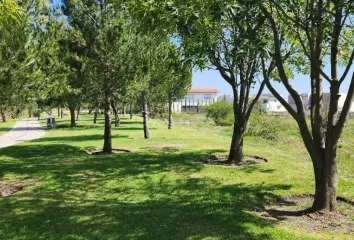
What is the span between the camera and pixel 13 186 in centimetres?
1002

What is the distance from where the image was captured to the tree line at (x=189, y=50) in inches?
220

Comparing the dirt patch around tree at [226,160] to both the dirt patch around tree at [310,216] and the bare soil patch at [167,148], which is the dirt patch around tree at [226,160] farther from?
the dirt patch around tree at [310,216]

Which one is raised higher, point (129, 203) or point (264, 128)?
point (264, 128)

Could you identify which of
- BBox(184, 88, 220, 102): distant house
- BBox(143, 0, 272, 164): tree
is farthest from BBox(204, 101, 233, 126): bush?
BBox(184, 88, 220, 102): distant house

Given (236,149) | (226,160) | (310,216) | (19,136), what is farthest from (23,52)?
(19,136)

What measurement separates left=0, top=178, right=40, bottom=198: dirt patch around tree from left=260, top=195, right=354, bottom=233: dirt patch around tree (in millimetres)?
6228

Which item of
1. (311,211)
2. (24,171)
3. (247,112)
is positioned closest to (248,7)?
(311,211)

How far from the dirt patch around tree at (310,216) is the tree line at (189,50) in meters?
0.29

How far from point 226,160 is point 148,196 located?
5.87m

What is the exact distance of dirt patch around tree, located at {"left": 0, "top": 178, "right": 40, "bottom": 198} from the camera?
366 inches

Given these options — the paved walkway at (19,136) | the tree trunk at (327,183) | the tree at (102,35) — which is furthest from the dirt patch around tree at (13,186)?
the paved walkway at (19,136)

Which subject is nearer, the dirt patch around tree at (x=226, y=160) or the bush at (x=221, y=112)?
the dirt patch around tree at (x=226, y=160)

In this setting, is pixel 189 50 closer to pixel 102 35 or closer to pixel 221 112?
pixel 102 35

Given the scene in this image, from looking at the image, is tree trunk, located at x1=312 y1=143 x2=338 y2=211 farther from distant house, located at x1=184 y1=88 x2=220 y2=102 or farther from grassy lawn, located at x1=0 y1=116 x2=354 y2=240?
distant house, located at x1=184 y1=88 x2=220 y2=102
